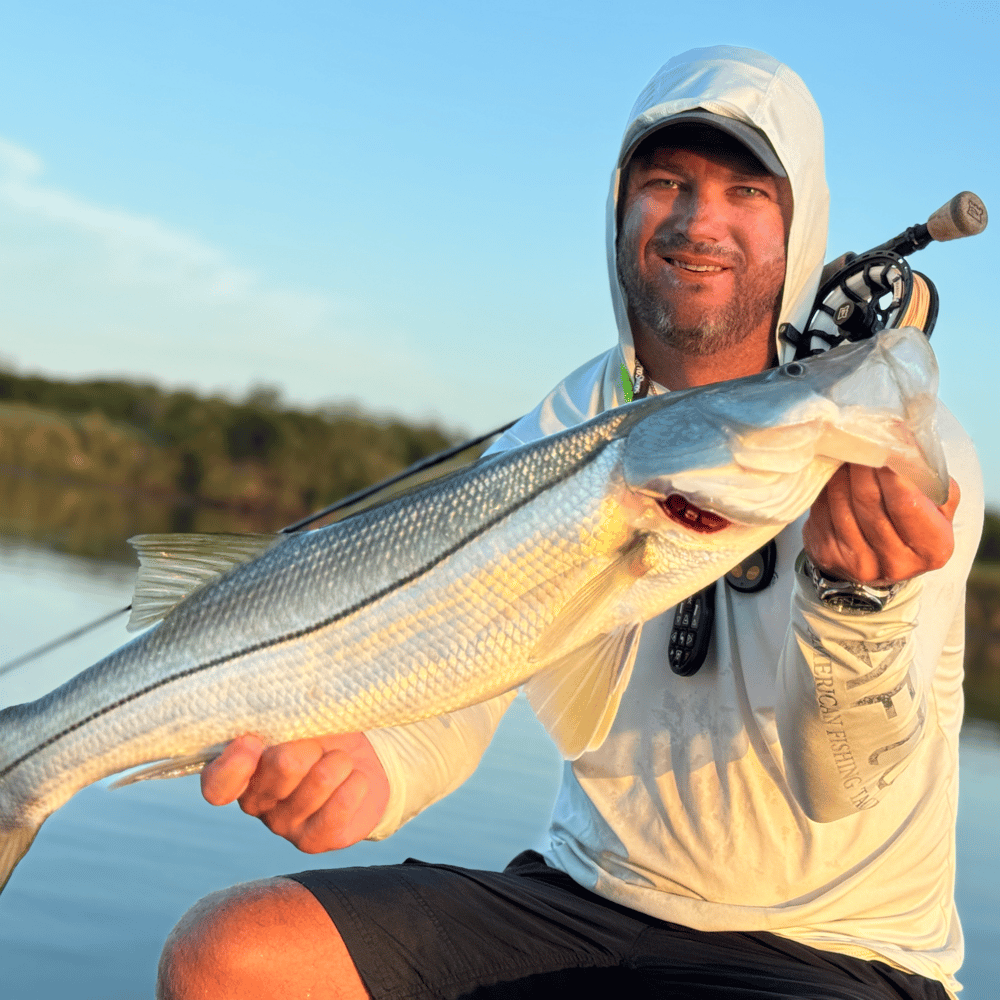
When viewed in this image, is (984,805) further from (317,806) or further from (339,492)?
(339,492)

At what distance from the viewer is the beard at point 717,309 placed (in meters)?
3.79

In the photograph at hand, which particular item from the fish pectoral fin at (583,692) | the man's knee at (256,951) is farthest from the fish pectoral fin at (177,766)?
the fish pectoral fin at (583,692)

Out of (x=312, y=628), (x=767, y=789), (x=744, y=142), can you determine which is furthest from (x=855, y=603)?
(x=744, y=142)

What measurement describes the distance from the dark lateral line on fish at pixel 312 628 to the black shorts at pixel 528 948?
0.79 meters

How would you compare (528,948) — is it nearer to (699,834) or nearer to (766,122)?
(699,834)

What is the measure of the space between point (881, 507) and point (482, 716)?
Answer: 1648 millimetres

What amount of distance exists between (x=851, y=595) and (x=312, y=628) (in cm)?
122

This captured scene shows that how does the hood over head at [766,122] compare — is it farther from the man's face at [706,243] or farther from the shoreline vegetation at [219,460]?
the shoreline vegetation at [219,460]

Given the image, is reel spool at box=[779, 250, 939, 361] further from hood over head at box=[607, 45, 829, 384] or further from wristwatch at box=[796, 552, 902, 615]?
wristwatch at box=[796, 552, 902, 615]

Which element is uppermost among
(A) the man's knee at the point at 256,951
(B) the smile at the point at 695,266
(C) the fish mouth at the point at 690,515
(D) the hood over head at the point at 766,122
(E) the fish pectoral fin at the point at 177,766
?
(D) the hood over head at the point at 766,122

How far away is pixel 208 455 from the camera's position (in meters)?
42.9

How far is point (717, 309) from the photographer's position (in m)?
3.80

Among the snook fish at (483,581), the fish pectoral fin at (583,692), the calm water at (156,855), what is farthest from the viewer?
the calm water at (156,855)

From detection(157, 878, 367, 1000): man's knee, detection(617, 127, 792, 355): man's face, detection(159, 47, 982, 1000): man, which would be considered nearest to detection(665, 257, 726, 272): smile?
detection(617, 127, 792, 355): man's face
